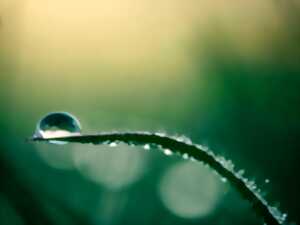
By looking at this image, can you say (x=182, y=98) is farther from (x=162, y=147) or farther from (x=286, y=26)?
(x=162, y=147)

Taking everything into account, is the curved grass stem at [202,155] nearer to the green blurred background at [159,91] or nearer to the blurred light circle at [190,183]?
the green blurred background at [159,91]

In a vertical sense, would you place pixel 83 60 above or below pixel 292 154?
above

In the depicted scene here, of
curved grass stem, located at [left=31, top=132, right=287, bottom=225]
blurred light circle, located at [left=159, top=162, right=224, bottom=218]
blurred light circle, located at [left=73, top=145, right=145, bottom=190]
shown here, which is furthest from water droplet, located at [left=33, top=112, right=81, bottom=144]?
blurred light circle, located at [left=159, top=162, right=224, bottom=218]

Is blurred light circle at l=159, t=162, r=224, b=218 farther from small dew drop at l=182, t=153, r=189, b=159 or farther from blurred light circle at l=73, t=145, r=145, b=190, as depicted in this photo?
small dew drop at l=182, t=153, r=189, b=159

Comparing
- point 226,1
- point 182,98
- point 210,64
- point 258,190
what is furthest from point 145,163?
point 258,190

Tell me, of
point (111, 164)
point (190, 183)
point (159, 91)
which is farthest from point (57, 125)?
point (159, 91)

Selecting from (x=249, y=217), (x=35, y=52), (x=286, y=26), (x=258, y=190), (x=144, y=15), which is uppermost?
(x=144, y=15)
